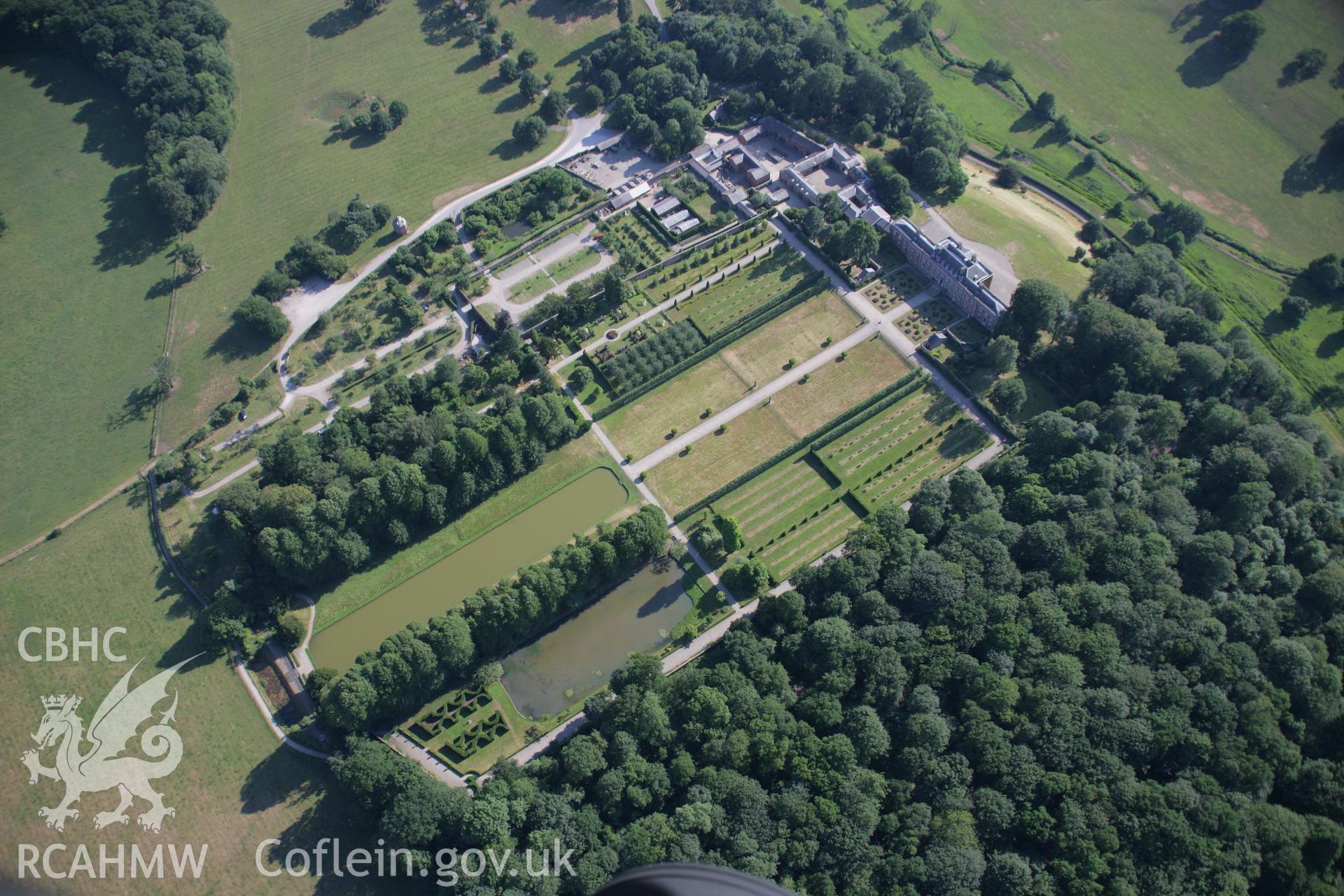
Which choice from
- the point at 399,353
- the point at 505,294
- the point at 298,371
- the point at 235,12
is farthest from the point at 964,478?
the point at 235,12

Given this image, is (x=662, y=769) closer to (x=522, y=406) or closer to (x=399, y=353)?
(x=522, y=406)

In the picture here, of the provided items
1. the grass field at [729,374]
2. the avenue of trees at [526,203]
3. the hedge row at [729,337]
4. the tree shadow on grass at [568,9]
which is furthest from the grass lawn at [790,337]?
the tree shadow on grass at [568,9]

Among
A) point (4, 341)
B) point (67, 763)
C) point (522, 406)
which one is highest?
point (4, 341)

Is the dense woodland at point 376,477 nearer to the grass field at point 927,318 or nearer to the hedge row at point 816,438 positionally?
the hedge row at point 816,438

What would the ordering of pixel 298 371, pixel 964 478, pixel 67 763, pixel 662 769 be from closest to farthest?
pixel 662 769 → pixel 67 763 → pixel 964 478 → pixel 298 371

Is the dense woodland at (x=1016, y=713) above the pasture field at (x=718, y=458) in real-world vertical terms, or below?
below

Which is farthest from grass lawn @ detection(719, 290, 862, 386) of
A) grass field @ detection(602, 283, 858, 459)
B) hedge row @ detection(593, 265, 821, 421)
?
hedge row @ detection(593, 265, 821, 421)

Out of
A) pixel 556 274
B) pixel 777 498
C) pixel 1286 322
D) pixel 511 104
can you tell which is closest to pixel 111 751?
pixel 777 498
